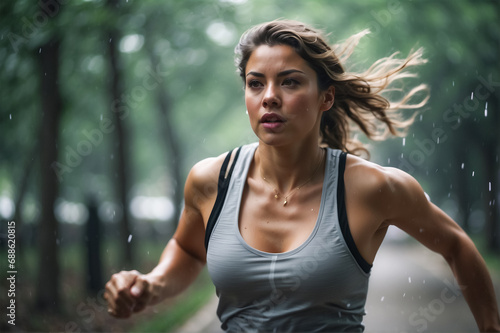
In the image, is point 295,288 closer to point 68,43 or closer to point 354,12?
point 68,43

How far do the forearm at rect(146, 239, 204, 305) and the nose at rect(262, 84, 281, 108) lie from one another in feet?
3.37

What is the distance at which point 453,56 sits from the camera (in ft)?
31.6

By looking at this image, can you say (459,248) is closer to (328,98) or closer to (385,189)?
(385,189)

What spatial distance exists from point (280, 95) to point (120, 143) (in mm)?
7989

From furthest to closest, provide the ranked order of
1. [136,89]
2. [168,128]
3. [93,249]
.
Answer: [168,128], [136,89], [93,249]

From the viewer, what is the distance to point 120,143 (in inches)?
401

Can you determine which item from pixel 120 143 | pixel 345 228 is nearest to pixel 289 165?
pixel 345 228

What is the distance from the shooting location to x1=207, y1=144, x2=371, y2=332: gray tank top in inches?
96.3

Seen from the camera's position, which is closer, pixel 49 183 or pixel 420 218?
pixel 420 218

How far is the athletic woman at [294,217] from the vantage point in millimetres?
→ 2480

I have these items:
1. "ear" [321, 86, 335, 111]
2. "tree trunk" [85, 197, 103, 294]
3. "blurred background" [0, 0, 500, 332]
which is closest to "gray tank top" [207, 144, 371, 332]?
"ear" [321, 86, 335, 111]

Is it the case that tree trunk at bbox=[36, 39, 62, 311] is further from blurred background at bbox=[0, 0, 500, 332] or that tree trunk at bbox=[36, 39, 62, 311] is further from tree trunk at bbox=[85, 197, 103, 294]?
tree trunk at bbox=[85, 197, 103, 294]

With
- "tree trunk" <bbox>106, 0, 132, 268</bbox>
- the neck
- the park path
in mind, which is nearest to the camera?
the neck

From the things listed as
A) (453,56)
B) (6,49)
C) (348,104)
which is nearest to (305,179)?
(348,104)
